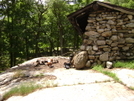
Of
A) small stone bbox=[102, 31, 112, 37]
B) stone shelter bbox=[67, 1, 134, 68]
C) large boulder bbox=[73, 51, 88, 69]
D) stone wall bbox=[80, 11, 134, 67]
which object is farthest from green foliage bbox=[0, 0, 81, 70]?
small stone bbox=[102, 31, 112, 37]

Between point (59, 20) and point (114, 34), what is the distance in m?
10.6

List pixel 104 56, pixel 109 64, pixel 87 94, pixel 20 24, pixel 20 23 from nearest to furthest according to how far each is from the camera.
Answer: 1. pixel 87 94
2. pixel 109 64
3. pixel 104 56
4. pixel 20 24
5. pixel 20 23

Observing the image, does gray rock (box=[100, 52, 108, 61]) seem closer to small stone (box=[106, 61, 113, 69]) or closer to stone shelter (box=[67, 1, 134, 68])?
stone shelter (box=[67, 1, 134, 68])

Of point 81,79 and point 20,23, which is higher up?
point 20,23

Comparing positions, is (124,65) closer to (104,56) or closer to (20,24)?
(104,56)

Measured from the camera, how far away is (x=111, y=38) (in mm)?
5305

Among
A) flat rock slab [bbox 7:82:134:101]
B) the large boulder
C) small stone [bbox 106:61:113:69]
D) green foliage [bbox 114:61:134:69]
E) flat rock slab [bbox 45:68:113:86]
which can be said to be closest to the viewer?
flat rock slab [bbox 7:82:134:101]

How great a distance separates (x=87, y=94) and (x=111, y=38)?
3.48 meters

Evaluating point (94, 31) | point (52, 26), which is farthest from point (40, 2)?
point (94, 31)

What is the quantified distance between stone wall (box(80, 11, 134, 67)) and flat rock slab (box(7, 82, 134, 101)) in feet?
7.58

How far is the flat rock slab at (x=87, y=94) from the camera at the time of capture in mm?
2488

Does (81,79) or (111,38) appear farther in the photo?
(111,38)

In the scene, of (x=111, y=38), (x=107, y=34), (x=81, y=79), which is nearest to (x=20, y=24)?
(x=107, y=34)

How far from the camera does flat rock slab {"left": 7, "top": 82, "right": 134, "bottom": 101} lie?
249 centimetres
